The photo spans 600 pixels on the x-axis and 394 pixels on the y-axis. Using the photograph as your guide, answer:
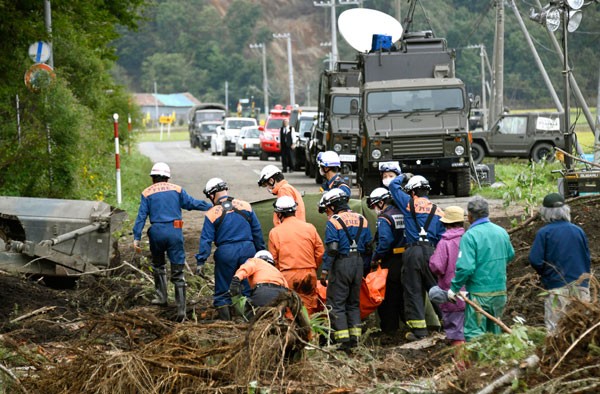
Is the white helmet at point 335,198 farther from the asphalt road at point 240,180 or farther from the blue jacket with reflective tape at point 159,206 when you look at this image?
the asphalt road at point 240,180

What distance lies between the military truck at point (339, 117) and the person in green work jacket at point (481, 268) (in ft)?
48.9

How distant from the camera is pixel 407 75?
23.5 meters

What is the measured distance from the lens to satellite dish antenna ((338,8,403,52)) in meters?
24.0

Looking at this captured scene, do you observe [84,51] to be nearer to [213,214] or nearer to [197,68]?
[213,214]

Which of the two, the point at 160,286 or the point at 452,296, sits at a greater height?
the point at 452,296

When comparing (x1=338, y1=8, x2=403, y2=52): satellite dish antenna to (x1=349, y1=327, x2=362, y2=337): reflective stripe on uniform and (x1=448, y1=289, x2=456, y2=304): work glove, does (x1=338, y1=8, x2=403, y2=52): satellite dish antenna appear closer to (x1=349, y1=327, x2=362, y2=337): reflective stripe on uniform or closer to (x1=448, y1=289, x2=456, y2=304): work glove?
(x1=349, y1=327, x2=362, y2=337): reflective stripe on uniform

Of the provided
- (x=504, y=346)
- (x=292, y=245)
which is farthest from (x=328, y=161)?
(x=504, y=346)

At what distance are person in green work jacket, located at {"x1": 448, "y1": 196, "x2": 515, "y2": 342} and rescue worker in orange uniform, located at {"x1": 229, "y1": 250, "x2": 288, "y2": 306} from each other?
4.96ft

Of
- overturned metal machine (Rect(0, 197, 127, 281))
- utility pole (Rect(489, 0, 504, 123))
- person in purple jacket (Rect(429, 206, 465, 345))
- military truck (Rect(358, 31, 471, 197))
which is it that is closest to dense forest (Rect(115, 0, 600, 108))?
utility pole (Rect(489, 0, 504, 123))

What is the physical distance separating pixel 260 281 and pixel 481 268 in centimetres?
187

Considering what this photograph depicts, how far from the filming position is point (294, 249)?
10.1 metres

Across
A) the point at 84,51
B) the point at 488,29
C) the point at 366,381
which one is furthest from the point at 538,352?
the point at 488,29

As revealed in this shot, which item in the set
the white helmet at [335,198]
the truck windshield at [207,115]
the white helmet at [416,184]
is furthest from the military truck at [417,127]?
the truck windshield at [207,115]

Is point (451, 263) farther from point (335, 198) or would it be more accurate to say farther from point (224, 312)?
point (224, 312)
